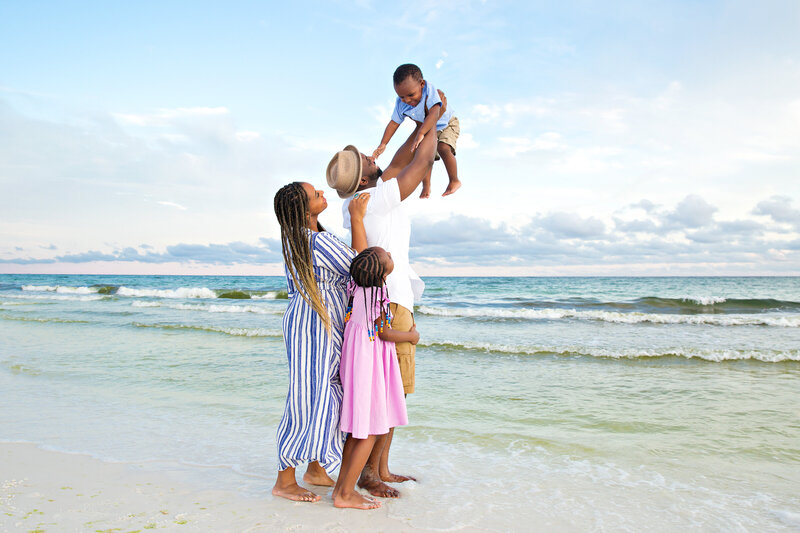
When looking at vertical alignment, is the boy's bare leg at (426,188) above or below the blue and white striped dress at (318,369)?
above

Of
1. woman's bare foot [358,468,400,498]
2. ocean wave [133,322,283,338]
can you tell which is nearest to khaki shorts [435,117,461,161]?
woman's bare foot [358,468,400,498]

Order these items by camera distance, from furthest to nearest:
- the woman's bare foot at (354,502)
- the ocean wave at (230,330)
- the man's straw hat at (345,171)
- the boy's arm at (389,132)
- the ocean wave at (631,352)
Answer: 1. the ocean wave at (230,330)
2. the ocean wave at (631,352)
3. the boy's arm at (389,132)
4. the man's straw hat at (345,171)
5. the woman's bare foot at (354,502)

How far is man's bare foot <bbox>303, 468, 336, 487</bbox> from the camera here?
3.13m

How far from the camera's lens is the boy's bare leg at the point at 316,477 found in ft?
10.3

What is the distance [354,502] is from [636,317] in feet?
45.0

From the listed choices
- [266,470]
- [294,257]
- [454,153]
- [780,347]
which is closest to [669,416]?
[454,153]

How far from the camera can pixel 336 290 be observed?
2.87m

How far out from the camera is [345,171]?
2816 millimetres

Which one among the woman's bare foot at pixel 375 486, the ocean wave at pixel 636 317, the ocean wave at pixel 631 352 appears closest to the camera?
the woman's bare foot at pixel 375 486

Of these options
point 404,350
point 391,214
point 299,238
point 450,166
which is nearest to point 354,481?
point 404,350

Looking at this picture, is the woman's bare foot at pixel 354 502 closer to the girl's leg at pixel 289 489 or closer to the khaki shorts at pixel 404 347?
the girl's leg at pixel 289 489

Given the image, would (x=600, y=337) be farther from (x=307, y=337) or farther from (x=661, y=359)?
(x=307, y=337)

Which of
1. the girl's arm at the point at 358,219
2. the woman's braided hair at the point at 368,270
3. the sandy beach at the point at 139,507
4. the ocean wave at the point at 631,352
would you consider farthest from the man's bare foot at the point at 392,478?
the ocean wave at the point at 631,352

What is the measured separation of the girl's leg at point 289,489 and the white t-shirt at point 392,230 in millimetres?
1120
